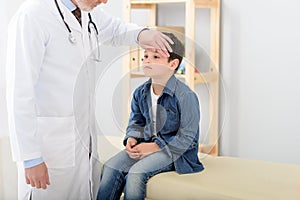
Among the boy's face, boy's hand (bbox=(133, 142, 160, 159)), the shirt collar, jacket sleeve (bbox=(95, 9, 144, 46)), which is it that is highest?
the shirt collar

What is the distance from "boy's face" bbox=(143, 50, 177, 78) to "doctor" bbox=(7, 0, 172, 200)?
1.0 inches

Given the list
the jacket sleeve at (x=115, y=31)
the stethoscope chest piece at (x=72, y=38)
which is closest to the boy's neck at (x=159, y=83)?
the jacket sleeve at (x=115, y=31)

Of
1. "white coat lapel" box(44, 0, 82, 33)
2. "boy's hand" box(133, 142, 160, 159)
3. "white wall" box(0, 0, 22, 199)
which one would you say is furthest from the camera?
"white wall" box(0, 0, 22, 199)

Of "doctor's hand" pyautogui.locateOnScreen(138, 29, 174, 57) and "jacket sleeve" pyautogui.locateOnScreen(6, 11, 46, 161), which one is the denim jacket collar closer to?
"doctor's hand" pyautogui.locateOnScreen(138, 29, 174, 57)

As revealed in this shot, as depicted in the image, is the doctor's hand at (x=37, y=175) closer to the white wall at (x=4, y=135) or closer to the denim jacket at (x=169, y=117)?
the denim jacket at (x=169, y=117)

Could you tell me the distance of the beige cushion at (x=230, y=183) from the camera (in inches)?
65.3

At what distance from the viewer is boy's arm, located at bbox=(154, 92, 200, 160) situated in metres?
1.56

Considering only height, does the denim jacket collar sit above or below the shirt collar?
below

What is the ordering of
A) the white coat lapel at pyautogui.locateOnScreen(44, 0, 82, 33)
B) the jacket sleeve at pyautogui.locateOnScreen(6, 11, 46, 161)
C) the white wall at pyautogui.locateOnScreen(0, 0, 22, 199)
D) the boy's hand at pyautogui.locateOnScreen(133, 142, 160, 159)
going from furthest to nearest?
the white wall at pyautogui.locateOnScreen(0, 0, 22, 199) → the boy's hand at pyautogui.locateOnScreen(133, 142, 160, 159) → the white coat lapel at pyautogui.locateOnScreen(44, 0, 82, 33) → the jacket sleeve at pyautogui.locateOnScreen(6, 11, 46, 161)

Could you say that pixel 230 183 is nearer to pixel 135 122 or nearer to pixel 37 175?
pixel 135 122

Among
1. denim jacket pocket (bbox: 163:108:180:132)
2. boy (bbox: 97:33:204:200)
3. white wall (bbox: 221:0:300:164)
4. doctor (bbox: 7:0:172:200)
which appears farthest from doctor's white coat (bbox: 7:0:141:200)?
white wall (bbox: 221:0:300:164)

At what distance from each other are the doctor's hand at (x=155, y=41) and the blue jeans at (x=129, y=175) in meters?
0.36

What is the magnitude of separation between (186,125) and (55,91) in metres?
0.42

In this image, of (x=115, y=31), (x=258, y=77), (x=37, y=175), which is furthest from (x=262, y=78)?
(x=37, y=175)
